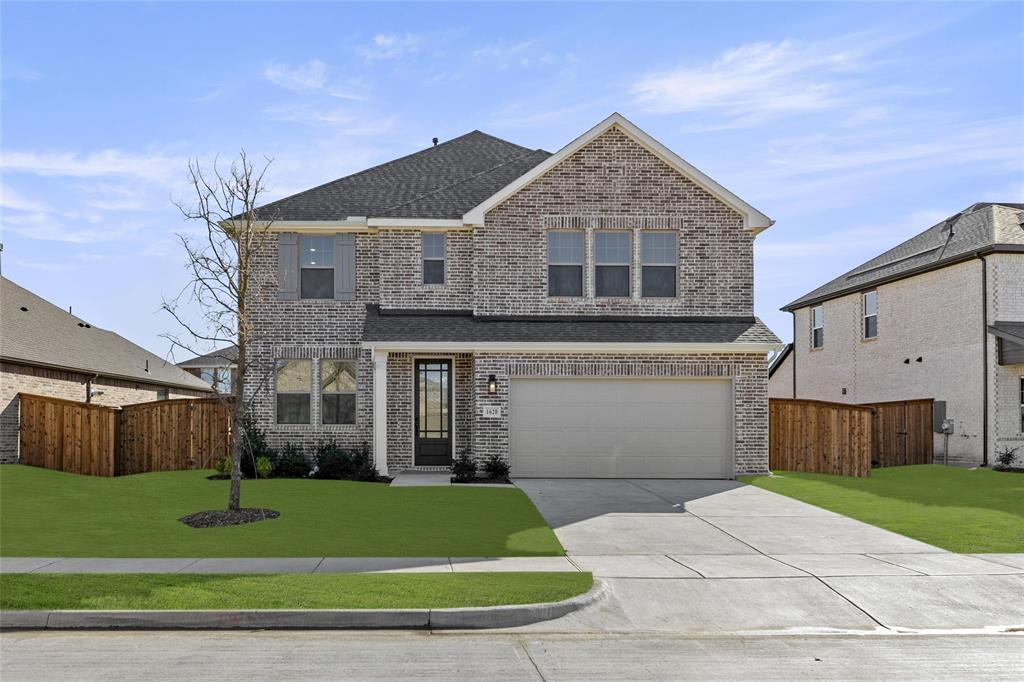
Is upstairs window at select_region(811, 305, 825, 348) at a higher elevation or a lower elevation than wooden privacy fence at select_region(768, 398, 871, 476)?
higher

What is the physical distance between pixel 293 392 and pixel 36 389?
8276 mm

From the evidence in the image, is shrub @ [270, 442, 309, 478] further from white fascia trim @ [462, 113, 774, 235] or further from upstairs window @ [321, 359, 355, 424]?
white fascia trim @ [462, 113, 774, 235]

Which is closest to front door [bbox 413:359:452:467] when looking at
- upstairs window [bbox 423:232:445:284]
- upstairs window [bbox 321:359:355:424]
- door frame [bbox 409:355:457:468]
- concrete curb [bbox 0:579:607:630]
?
door frame [bbox 409:355:457:468]

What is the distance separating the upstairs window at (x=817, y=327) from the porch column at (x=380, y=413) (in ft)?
67.0

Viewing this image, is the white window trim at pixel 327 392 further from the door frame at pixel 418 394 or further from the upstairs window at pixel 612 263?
the upstairs window at pixel 612 263

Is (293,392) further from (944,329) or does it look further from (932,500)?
(944,329)

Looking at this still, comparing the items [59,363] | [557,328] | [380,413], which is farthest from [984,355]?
[59,363]

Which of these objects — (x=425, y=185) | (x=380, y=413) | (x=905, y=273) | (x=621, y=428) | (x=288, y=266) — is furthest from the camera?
(x=905, y=273)

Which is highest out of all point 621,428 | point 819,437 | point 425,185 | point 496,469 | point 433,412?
point 425,185

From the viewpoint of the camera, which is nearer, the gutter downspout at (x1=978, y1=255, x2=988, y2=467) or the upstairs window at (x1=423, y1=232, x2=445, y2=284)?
the upstairs window at (x1=423, y1=232, x2=445, y2=284)

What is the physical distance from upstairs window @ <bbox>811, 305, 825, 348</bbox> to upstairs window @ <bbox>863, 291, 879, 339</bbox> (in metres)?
2.83

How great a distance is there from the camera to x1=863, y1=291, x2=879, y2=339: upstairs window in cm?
2904

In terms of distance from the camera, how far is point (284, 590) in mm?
8789

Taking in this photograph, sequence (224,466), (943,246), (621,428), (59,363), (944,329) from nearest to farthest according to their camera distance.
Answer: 1. (224,466)
2. (621,428)
3. (59,363)
4. (944,329)
5. (943,246)
